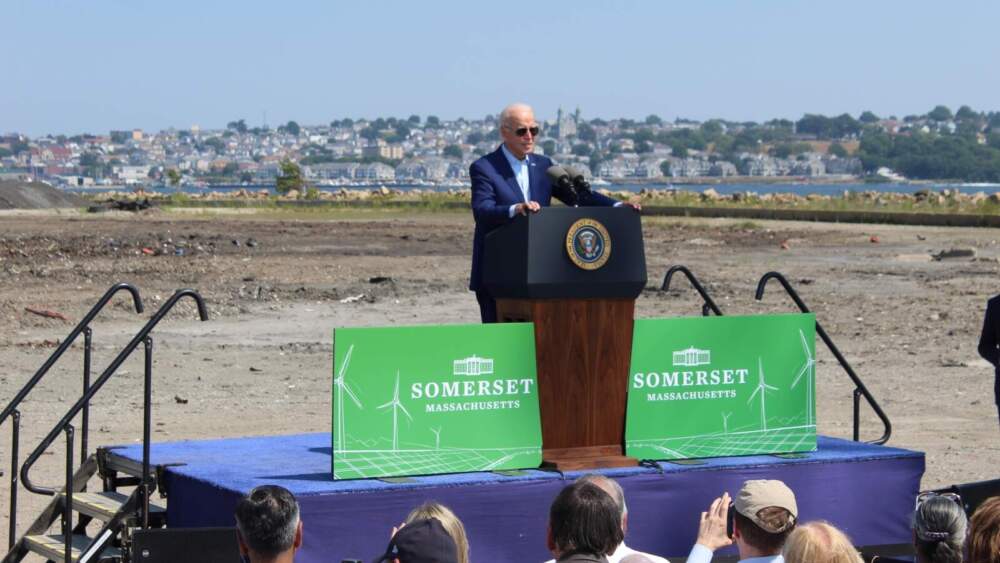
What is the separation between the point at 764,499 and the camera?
6.28m

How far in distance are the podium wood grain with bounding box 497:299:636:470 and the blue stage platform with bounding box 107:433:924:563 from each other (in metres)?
0.24

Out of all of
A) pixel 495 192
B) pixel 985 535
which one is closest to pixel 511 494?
pixel 495 192

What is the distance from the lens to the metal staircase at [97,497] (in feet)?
27.3

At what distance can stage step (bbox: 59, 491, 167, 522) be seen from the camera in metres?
8.64

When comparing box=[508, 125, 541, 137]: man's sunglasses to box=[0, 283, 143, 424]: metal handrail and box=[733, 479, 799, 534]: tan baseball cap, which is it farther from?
box=[733, 479, 799, 534]: tan baseball cap

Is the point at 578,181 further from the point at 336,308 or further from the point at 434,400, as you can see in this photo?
the point at 336,308

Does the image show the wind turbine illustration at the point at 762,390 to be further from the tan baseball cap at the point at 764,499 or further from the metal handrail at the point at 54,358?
the metal handrail at the point at 54,358

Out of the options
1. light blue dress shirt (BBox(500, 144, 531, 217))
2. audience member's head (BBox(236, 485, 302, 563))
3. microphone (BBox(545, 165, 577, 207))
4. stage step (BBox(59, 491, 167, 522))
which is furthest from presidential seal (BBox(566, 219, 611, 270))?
audience member's head (BBox(236, 485, 302, 563))

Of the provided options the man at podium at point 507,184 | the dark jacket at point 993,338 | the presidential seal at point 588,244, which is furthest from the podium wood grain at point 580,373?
the dark jacket at point 993,338

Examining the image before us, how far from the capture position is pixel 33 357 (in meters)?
20.0

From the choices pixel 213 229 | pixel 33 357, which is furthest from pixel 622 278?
pixel 213 229

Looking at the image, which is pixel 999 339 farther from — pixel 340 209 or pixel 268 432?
pixel 340 209

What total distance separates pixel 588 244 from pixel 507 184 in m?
1.05

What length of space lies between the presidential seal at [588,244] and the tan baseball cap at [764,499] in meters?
2.22
